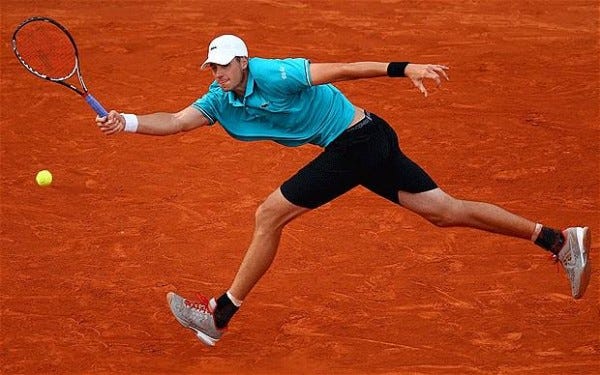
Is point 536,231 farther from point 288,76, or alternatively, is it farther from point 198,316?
point 198,316

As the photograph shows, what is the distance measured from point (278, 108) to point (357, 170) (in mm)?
582

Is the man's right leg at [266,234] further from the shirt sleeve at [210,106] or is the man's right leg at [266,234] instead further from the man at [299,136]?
the shirt sleeve at [210,106]

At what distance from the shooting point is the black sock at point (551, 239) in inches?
279

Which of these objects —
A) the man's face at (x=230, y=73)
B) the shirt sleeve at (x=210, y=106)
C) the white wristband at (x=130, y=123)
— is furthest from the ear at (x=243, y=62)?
the white wristband at (x=130, y=123)

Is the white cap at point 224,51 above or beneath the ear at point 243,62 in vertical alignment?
above

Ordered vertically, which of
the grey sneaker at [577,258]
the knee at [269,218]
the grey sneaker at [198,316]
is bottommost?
the grey sneaker at [198,316]

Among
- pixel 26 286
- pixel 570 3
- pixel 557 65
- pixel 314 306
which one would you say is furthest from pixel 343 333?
pixel 570 3

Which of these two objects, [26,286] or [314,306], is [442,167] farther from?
[26,286]

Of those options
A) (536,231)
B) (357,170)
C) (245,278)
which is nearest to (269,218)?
(245,278)

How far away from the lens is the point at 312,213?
8656 mm

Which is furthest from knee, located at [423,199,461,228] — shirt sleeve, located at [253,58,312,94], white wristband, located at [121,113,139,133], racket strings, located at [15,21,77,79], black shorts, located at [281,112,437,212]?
racket strings, located at [15,21,77,79]

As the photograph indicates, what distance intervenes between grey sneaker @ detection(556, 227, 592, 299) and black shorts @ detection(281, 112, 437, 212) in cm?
98

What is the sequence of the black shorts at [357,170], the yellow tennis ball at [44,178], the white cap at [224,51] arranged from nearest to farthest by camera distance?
the white cap at [224,51]
the black shorts at [357,170]
the yellow tennis ball at [44,178]

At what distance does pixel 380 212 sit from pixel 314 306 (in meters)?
1.32
